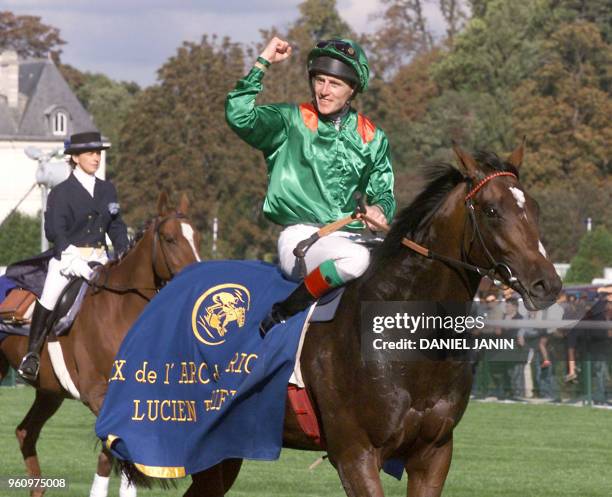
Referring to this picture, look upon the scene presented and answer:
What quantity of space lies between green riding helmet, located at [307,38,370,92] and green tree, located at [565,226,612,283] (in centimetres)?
3816

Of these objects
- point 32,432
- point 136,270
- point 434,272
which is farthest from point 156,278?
point 434,272

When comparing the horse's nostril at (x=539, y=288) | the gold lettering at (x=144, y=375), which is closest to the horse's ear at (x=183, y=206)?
the gold lettering at (x=144, y=375)

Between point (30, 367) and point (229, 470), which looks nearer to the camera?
point (229, 470)

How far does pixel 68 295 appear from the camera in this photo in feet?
39.6

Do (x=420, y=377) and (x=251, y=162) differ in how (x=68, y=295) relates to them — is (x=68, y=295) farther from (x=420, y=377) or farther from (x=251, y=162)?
(x=251, y=162)

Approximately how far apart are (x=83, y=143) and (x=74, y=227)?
71 cm

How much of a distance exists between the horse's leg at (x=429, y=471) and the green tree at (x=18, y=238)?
4746cm

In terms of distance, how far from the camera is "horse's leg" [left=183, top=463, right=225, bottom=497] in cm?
842

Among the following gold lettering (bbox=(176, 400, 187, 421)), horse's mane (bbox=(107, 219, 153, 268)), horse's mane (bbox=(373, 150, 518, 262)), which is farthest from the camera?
horse's mane (bbox=(107, 219, 153, 268))

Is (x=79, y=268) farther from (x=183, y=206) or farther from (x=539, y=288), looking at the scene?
(x=539, y=288)

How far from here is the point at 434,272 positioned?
736 centimetres

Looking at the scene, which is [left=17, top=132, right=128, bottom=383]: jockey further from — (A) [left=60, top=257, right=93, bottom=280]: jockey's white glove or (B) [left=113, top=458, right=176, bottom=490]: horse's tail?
(B) [left=113, top=458, right=176, bottom=490]: horse's tail

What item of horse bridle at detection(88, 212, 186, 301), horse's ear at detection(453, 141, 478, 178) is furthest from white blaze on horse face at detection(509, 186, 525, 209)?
horse bridle at detection(88, 212, 186, 301)

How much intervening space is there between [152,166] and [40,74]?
882 inches
